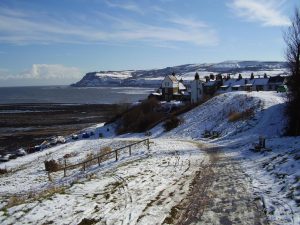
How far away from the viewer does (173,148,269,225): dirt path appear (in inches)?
463

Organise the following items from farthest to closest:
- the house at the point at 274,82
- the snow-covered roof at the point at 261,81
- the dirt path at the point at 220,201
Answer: the snow-covered roof at the point at 261,81
the house at the point at 274,82
the dirt path at the point at 220,201

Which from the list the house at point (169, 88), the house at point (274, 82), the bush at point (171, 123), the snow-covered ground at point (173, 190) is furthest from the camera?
the house at point (274, 82)

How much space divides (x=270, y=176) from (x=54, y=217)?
962 cm

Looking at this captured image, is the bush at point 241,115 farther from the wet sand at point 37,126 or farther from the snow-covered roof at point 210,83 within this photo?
the snow-covered roof at point 210,83

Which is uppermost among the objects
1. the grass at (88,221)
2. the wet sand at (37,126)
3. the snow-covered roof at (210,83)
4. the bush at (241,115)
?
the snow-covered roof at (210,83)

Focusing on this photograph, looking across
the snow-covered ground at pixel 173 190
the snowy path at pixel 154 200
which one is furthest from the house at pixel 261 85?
the snowy path at pixel 154 200

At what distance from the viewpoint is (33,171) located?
3188cm

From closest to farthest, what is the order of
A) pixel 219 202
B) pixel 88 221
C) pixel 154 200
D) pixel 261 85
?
pixel 88 221
pixel 219 202
pixel 154 200
pixel 261 85

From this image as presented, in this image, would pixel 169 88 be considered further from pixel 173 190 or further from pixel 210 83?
pixel 173 190

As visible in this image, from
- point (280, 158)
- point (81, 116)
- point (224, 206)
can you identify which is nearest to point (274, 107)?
point (280, 158)

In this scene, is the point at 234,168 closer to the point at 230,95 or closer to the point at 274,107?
the point at 274,107

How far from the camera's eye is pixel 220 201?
13.7 m

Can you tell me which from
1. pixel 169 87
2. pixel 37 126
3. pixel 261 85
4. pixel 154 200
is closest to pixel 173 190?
pixel 154 200

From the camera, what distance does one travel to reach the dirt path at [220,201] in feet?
38.6
